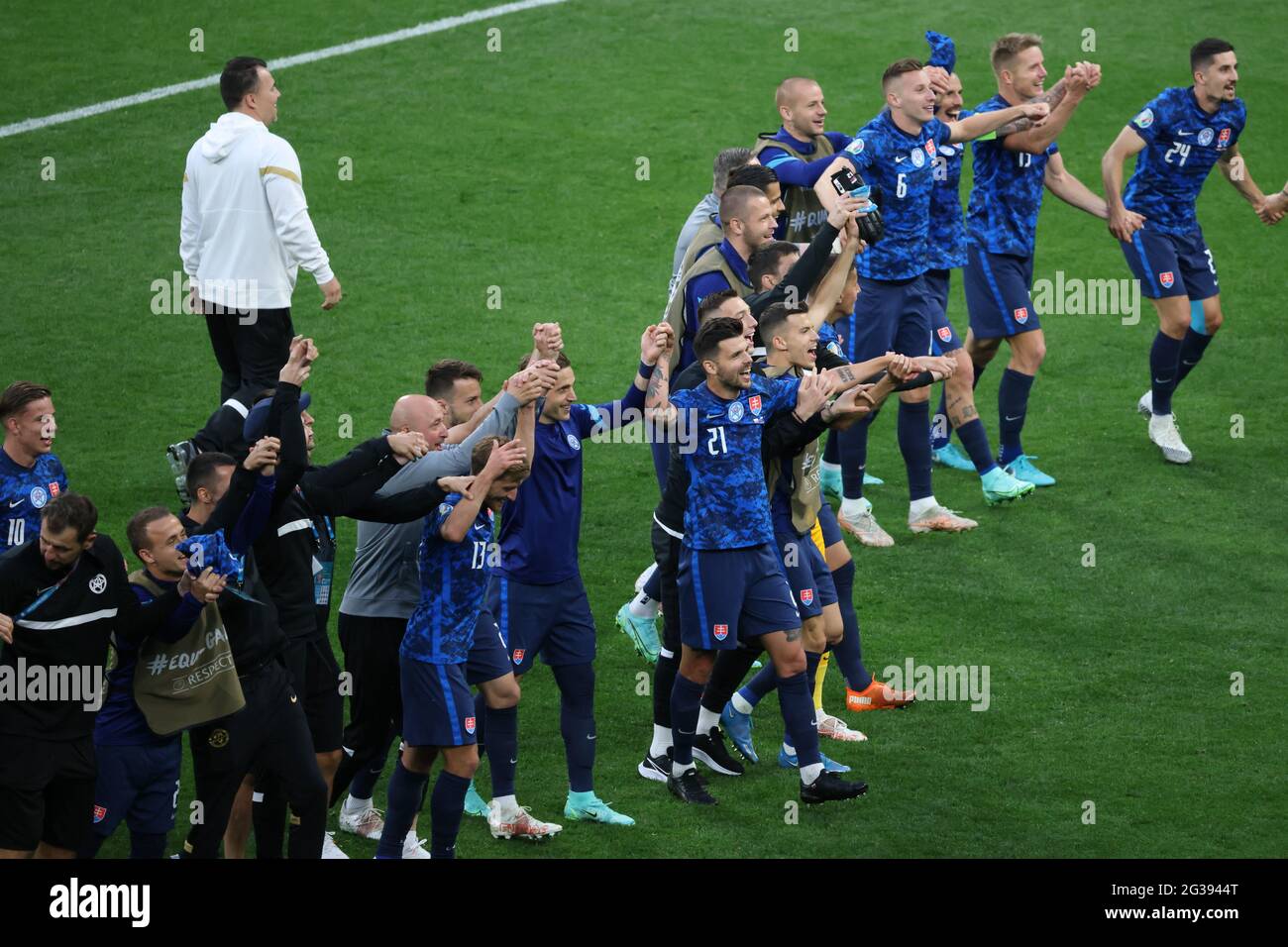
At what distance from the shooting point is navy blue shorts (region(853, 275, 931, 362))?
10633 mm

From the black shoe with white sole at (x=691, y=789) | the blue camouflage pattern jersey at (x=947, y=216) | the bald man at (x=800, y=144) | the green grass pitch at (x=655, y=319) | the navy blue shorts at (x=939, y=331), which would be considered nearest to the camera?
the black shoe with white sole at (x=691, y=789)

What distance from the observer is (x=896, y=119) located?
10.5 m

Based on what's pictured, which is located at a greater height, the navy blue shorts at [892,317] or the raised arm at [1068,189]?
the raised arm at [1068,189]

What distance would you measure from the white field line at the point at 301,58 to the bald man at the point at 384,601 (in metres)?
11.0

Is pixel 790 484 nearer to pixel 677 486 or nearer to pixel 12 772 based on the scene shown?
pixel 677 486

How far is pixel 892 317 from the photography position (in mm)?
10625

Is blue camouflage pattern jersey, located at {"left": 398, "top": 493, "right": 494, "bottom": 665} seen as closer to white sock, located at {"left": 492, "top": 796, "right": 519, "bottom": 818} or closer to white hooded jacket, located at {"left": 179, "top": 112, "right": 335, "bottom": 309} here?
white sock, located at {"left": 492, "top": 796, "right": 519, "bottom": 818}

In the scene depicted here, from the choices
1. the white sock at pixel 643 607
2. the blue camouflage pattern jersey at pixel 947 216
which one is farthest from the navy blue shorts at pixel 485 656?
the blue camouflage pattern jersey at pixel 947 216

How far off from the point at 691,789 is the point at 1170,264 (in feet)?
19.6

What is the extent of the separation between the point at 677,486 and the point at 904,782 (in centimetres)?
178

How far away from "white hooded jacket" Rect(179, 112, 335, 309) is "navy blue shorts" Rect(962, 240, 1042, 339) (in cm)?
437

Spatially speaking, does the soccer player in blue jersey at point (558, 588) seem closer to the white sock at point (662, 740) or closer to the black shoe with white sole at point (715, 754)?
the white sock at point (662, 740)

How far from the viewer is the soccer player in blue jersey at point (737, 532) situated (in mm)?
7578

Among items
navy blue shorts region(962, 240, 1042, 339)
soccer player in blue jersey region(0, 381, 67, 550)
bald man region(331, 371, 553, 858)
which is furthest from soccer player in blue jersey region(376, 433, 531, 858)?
Result: navy blue shorts region(962, 240, 1042, 339)
